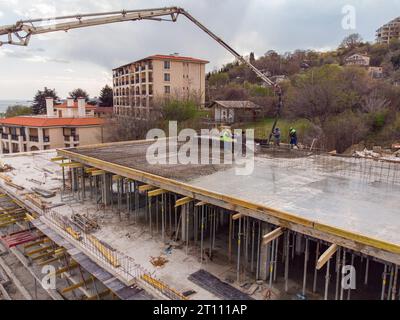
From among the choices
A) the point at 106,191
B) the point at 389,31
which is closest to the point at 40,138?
the point at 106,191

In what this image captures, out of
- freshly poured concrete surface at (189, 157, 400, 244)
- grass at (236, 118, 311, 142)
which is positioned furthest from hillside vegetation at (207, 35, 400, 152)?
freshly poured concrete surface at (189, 157, 400, 244)

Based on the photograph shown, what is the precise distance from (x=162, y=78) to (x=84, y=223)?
39117 mm

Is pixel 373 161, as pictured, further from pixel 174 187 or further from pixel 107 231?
pixel 107 231

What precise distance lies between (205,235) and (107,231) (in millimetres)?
4452

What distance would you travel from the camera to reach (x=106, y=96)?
224 feet

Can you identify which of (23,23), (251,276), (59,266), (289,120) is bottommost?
(59,266)

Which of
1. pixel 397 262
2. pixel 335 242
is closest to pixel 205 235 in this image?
pixel 335 242

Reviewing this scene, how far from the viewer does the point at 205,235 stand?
1400 centimetres

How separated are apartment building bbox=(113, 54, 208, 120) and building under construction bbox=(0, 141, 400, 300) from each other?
31.8m

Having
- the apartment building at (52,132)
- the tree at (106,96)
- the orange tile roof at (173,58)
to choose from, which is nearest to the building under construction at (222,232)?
the apartment building at (52,132)

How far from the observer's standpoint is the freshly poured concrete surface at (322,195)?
28.4 feet

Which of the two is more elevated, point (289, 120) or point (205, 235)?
point (289, 120)

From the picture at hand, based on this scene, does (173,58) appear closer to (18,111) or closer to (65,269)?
(65,269)

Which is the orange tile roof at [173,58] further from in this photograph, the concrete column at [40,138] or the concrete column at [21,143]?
the concrete column at [21,143]
